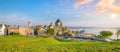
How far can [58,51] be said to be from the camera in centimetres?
2194

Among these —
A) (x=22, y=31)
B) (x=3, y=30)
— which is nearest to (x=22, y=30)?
(x=22, y=31)

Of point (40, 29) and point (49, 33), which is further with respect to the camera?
point (40, 29)

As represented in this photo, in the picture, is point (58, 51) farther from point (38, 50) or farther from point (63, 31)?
point (63, 31)

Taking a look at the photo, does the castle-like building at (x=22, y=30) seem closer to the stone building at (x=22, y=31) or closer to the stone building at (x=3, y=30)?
the stone building at (x=22, y=31)

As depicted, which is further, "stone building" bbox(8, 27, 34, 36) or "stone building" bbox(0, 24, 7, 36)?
"stone building" bbox(8, 27, 34, 36)

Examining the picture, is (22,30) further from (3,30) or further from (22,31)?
(3,30)

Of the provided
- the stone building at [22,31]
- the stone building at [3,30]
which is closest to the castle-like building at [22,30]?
the stone building at [22,31]

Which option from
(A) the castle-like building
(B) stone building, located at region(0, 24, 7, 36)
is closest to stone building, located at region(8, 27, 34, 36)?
(A) the castle-like building

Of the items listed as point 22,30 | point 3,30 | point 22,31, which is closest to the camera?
point 3,30

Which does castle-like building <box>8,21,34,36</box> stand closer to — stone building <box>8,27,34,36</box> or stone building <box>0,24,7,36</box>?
stone building <box>8,27,34,36</box>

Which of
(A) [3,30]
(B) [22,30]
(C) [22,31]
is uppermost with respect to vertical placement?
(A) [3,30]

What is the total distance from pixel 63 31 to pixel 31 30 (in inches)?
916

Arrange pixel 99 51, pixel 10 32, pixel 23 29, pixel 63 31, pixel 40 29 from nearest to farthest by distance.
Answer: pixel 99 51 → pixel 10 32 → pixel 23 29 → pixel 40 29 → pixel 63 31

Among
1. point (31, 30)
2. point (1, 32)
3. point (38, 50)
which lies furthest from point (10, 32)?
point (38, 50)
